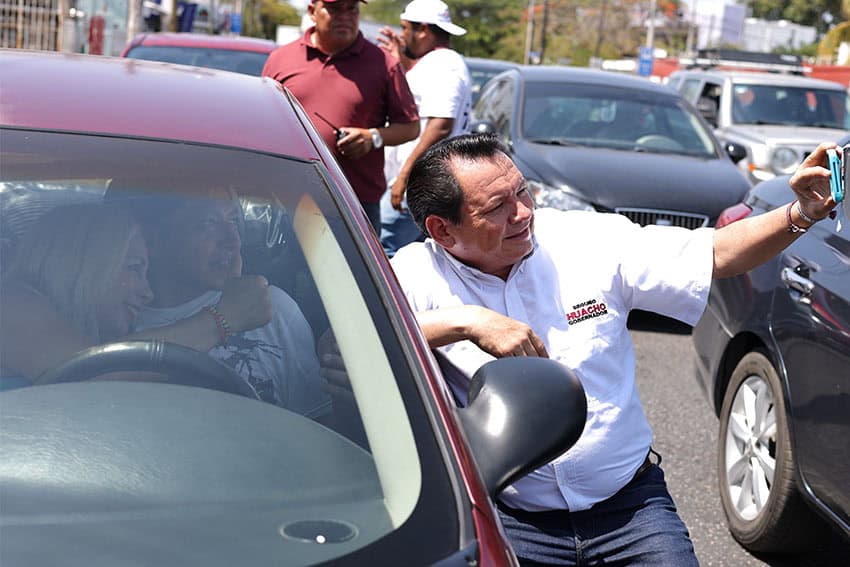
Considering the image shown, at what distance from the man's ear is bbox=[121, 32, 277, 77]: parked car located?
19.3ft

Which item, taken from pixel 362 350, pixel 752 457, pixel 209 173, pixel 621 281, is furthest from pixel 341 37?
pixel 362 350

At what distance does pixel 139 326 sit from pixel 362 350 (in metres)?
0.38

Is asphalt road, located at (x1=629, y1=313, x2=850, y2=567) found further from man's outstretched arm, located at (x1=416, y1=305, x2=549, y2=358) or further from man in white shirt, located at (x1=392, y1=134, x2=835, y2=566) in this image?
man's outstretched arm, located at (x1=416, y1=305, x2=549, y2=358)

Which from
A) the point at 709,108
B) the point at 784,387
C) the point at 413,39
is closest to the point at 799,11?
the point at 709,108

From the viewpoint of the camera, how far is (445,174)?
2877 mm

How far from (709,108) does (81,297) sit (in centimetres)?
1275

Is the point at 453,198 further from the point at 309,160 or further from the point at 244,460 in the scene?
the point at 244,460

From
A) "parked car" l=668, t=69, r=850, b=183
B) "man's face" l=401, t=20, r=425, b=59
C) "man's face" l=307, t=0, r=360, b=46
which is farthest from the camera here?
"parked car" l=668, t=69, r=850, b=183

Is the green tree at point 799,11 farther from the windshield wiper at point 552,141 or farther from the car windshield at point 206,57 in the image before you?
the car windshield at point 206,57

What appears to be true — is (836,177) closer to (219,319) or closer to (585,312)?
(585,312)

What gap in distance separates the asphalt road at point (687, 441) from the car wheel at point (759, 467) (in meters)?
0.10

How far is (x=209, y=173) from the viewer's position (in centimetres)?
228

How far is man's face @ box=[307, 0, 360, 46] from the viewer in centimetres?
520

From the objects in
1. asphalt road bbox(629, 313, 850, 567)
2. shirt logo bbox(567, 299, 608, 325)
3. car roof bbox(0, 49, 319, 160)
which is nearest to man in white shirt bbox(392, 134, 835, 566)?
shirt logo bbox(567, 299, 608, 325)
